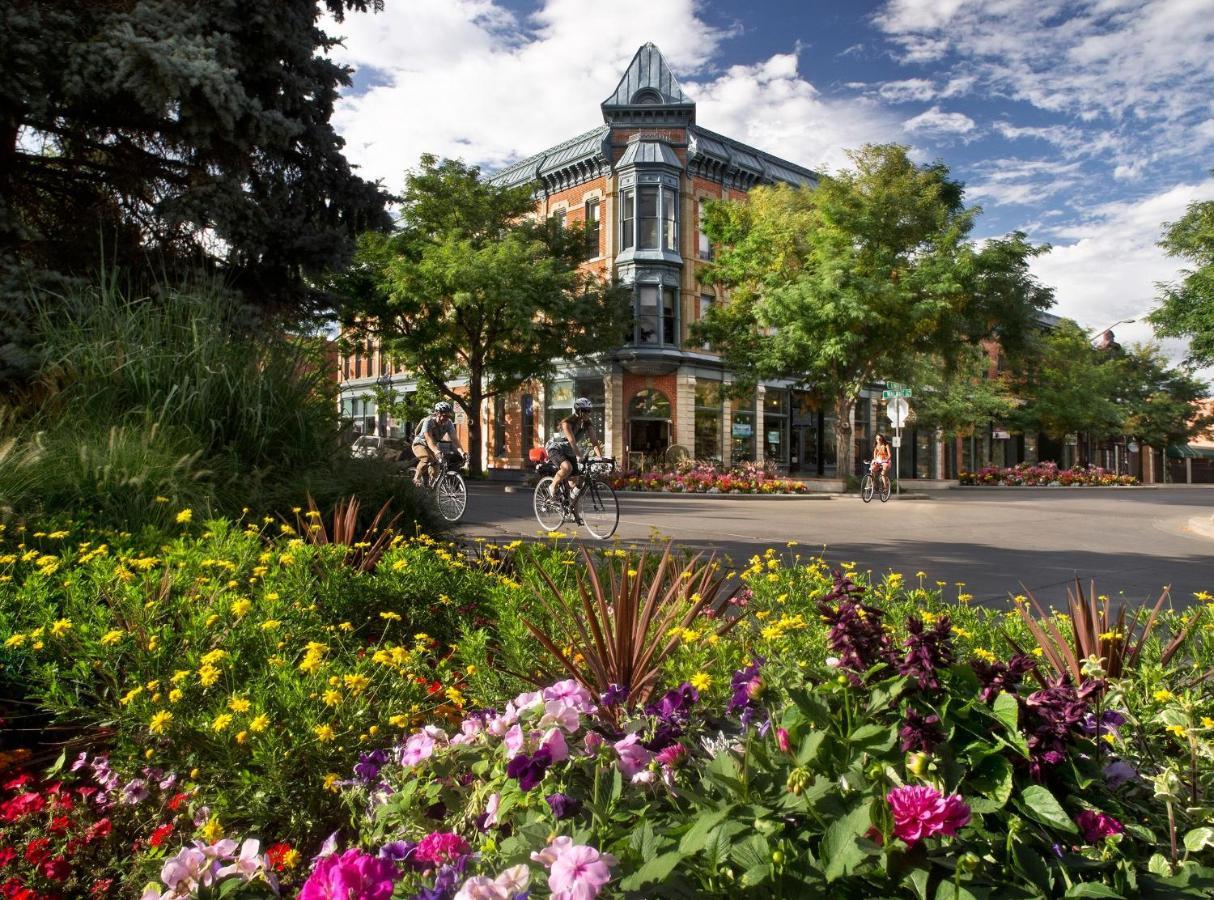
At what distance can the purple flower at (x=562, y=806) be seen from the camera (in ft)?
4.93

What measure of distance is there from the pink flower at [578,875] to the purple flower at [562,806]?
0.27 m

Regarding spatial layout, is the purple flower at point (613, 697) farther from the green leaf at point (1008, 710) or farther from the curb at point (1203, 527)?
the curb at point (1203, 527)

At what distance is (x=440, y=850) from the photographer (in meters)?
1.53

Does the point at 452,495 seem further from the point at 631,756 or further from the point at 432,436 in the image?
the point at 631,756

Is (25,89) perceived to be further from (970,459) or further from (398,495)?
(970,459)

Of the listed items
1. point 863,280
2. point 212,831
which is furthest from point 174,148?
point 863,280

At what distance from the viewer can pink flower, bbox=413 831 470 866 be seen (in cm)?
152

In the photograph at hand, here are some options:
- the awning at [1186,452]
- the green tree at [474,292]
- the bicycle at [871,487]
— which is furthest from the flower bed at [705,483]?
the awning at [1186,452]

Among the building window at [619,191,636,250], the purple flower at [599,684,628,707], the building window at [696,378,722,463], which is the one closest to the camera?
the purple flower at [599,684,628,707]

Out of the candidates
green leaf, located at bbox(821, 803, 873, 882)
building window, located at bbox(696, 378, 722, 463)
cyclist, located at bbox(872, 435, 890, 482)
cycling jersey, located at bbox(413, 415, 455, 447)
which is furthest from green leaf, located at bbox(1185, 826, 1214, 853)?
building window, located at bbox(696, 378, 722, 463)

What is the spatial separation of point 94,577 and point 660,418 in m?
32.8

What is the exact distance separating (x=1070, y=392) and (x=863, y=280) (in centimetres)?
2975

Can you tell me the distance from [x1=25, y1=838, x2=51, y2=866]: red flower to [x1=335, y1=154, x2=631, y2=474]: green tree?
84.3 ft

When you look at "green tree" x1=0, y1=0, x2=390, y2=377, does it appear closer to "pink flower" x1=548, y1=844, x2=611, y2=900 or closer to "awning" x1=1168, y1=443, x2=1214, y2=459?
"pink flower" x1=548, y1=844, x2=611, y2=900
